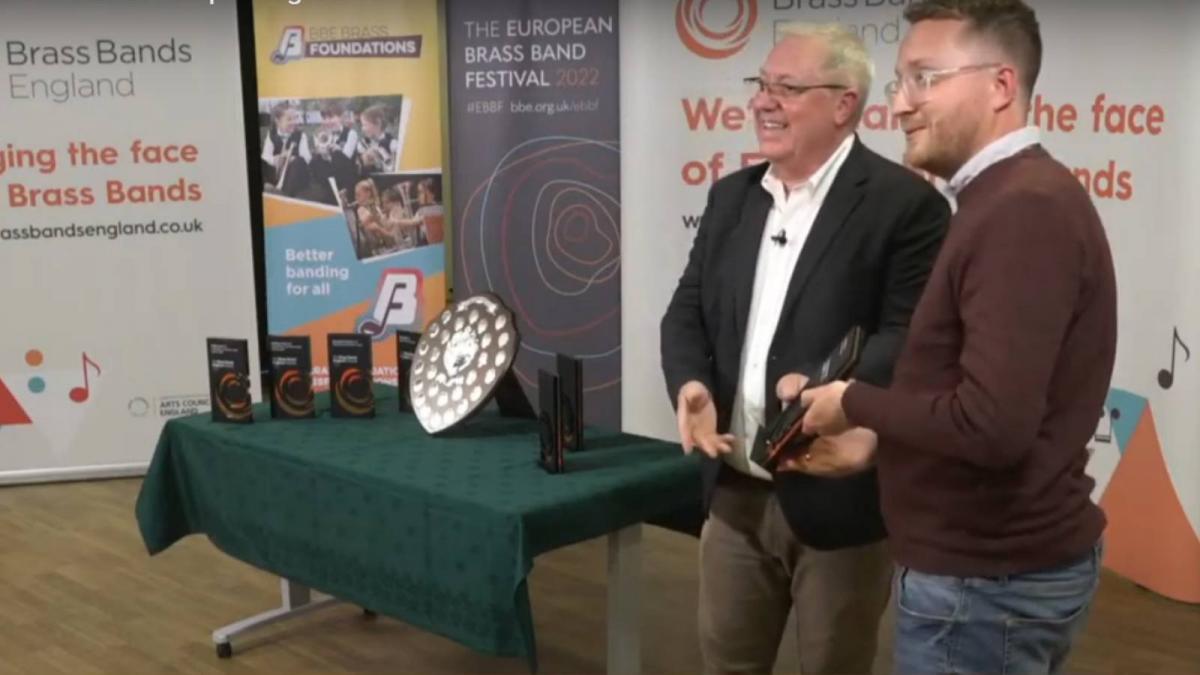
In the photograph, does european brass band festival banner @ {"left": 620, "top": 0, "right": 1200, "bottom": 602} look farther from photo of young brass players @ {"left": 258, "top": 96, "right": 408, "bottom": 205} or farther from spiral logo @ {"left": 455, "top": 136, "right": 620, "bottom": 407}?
photo of young brass players @ {"left": 258, "top": 96, "right": 408, "bottom": 205}

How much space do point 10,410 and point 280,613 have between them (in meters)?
2.01

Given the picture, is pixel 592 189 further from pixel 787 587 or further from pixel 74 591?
pixel 787 587

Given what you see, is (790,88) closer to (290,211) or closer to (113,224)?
(290,211)

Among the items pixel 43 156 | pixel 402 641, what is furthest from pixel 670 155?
pixel 43 156

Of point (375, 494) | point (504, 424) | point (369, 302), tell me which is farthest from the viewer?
point (369, 302)

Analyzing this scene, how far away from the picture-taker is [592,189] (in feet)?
14.9

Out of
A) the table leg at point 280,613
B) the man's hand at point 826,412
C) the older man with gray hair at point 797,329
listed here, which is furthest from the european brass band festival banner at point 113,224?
the man's hand at point 826,412

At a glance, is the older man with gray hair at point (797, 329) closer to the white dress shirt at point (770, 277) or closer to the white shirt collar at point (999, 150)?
the white dress shirt at point (770, 277)

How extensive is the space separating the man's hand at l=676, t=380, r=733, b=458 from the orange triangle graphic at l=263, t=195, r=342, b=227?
3.04 metres

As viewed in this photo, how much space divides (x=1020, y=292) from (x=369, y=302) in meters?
3.77

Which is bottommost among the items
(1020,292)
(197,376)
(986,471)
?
(197,376)

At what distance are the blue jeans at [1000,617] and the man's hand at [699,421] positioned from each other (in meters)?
0.55

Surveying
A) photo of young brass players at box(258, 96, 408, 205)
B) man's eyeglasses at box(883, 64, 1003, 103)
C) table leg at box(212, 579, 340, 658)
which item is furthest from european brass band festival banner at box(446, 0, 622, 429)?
man's eyeglasses at box(883, 64, 1003, 103)

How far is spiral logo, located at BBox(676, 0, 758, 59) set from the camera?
4074 millimetres
